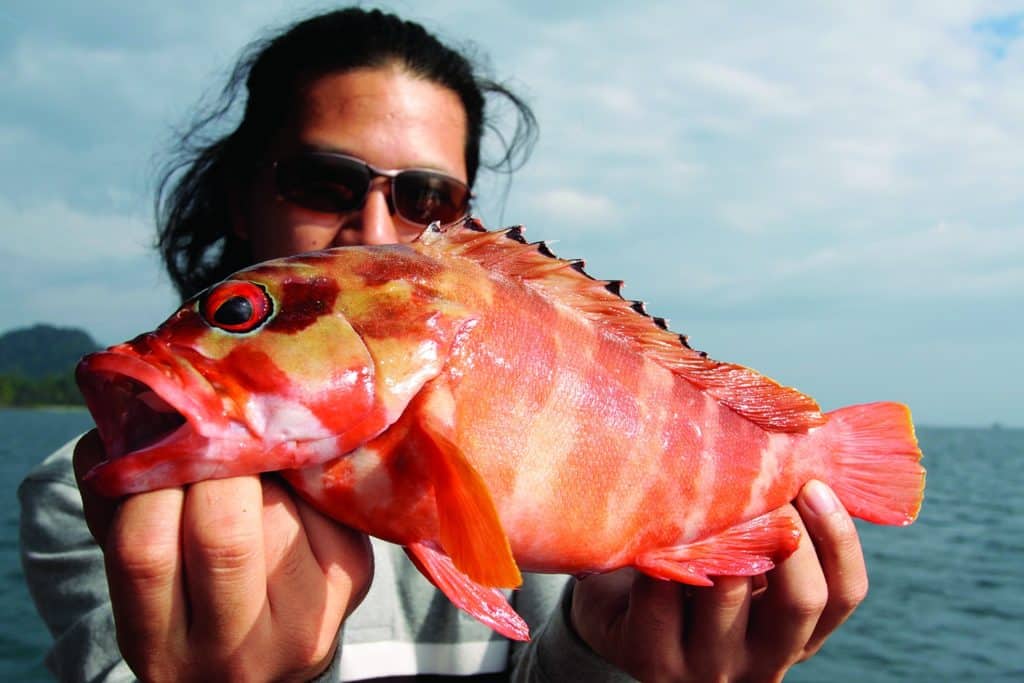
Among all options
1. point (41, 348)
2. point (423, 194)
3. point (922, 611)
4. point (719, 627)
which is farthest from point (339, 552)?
point (41, 348)

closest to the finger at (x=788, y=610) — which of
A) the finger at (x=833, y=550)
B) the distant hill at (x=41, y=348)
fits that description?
the finger at (x=833, y=550)

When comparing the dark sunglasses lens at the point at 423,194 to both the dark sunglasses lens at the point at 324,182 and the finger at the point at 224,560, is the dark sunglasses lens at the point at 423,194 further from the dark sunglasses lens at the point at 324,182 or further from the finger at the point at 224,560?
the finger at the point at 224,560

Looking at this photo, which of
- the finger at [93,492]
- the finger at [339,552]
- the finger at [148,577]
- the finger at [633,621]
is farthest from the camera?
the finger at [633,621]

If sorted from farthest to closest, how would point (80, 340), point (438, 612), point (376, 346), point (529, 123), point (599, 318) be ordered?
point (80, 340) < point (529, 123) < point (438, 612) < point (599, 318) < point (376, 346)

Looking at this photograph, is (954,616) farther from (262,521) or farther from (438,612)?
(262,521)

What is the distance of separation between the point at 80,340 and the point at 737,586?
199 meters

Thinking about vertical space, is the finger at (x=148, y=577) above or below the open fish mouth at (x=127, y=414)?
below

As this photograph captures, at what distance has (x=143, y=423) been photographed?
1498mm

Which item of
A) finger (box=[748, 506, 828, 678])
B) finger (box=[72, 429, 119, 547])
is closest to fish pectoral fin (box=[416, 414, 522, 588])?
finger (box=[72, 429, 119, 547])

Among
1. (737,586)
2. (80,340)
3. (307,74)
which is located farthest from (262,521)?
(80,340)

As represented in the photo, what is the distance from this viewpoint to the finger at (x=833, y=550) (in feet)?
7.19

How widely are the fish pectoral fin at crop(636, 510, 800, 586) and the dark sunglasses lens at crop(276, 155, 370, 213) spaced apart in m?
2.14

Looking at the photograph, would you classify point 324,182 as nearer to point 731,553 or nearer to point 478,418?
point 478,418

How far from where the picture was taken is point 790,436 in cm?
216
